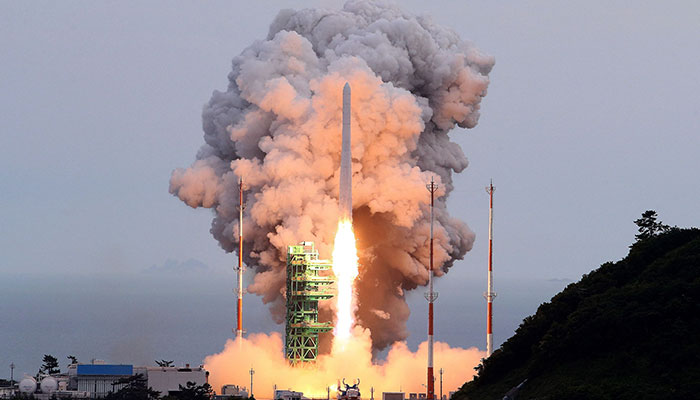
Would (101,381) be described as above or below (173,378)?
below

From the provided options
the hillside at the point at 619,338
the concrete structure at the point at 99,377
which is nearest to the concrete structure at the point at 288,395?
the concrete structure at the point at 99,377

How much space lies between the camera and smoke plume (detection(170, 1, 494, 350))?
9100 cm

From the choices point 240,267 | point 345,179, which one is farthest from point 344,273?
point 240,267

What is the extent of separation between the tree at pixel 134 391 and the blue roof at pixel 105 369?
4.84 ft

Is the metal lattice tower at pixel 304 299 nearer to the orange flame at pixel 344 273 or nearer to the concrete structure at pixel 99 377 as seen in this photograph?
the orange flame at pixel 344 273

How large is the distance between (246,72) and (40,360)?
308 feet

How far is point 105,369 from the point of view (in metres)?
90.8

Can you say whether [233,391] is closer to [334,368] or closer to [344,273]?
[334,368]

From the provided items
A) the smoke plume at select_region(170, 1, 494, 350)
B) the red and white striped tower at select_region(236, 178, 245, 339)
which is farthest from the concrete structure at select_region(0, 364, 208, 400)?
the smoke plume at select_region(170, 1, 494, 350)

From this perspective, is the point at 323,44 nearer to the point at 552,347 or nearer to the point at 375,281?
the point at 375,281

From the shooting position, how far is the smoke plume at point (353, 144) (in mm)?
91000

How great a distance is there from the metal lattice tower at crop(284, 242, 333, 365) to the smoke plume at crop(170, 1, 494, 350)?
51.8 inches

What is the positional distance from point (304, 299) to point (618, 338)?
3300 cm

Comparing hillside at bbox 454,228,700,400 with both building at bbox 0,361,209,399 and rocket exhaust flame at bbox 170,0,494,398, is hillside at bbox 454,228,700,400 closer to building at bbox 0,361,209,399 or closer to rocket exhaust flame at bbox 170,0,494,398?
rocket exhaust flame at bbox 170,0,494,398
